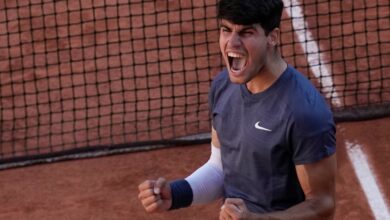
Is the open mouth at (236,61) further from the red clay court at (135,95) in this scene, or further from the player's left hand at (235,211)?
the red clay court at (135,95)

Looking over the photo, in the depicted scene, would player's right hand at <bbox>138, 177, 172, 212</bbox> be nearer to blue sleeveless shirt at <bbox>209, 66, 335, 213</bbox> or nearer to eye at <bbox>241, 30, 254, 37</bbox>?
blue sleeveless shirt at <bbox>209, 66, 335, 213</bbox>

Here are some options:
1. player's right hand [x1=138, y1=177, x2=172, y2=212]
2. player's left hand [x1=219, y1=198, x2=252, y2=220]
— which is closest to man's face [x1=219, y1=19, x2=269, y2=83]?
player's left hand [x1=219, y1=198, x2=252, y2=220]

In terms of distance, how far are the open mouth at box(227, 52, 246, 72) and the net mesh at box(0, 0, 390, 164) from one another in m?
3.64


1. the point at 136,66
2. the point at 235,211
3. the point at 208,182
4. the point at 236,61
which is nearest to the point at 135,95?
the point at 136,66

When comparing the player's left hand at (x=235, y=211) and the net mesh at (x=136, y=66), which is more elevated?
the player's left hand at (x=235, y=211)

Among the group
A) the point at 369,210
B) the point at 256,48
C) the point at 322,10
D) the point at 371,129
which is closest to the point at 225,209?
the point at 256,48

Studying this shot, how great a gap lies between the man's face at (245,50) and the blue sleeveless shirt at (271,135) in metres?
0.12

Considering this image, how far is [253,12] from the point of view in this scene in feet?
9.68

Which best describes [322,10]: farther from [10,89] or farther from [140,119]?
[10,89]

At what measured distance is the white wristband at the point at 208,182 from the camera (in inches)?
139

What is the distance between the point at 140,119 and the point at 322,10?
2.53 metres

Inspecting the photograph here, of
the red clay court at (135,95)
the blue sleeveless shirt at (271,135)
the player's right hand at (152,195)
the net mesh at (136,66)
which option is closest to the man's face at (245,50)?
the blue sleeveless shirt at (271,135)

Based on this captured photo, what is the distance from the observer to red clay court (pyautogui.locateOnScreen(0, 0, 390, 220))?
20.0 feet

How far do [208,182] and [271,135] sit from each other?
22.8 inches
